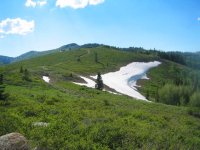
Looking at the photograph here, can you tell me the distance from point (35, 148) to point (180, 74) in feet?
472

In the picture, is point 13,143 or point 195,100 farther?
point 195,100

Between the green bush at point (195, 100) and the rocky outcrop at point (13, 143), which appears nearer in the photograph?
the rocky outcrop at point (13, 143)

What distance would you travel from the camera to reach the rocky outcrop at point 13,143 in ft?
39.7

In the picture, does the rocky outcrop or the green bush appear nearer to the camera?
the rocky outcrop

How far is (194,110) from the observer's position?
134 feet

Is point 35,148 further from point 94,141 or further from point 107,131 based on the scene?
point 107,131

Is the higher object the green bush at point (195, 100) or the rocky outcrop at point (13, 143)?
the rocky outcrop at point (13, 143)

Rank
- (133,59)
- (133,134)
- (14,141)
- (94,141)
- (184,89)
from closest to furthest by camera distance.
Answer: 1. (14,141)
2. (94,141)
3. (133,134)
4. (184,89)
5. (133,59)

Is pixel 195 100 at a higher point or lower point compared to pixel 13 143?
lower

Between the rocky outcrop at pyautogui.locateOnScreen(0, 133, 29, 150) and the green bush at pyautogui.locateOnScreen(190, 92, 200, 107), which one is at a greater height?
the rocky outcrop at pyautogui.locateOnScreen(0, 133, 29, 150)

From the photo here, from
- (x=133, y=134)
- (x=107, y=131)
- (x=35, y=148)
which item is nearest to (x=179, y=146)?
(x=133, y=134)

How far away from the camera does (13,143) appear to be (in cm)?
1223

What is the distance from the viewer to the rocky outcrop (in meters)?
12.1

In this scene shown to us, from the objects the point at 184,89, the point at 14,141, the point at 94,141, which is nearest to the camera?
the point at 14,141
